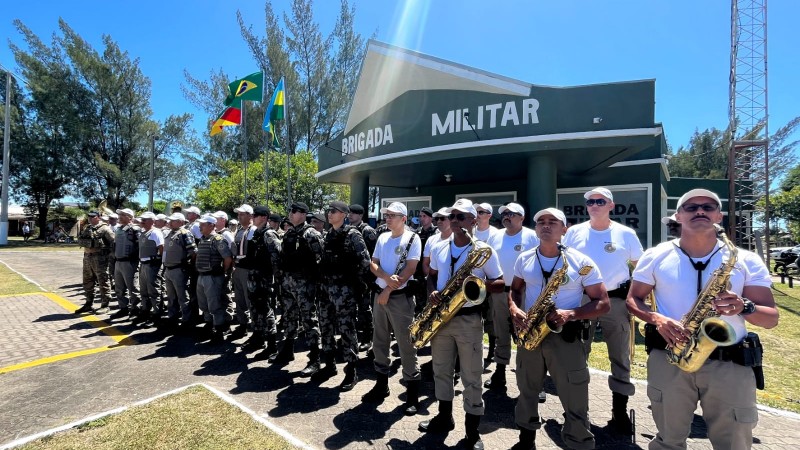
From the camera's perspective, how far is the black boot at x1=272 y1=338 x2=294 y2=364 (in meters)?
5.55

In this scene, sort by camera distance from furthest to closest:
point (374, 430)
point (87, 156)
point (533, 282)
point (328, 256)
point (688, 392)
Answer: point (87, 156), point (328, 256), point (374, 430), point (533, 282), point (688, 392)

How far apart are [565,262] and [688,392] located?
3.70 feet

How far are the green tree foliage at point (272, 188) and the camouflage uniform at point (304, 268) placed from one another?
63.0 feet

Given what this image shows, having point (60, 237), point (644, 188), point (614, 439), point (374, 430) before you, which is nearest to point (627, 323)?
point (614, 439)

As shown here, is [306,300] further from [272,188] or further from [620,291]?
[272,188]

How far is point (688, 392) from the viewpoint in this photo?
A: 2.45m

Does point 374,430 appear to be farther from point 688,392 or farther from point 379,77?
point 379,77

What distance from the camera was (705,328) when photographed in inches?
89.4

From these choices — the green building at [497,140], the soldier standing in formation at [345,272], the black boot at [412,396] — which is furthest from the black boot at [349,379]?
the green building at [497,140]

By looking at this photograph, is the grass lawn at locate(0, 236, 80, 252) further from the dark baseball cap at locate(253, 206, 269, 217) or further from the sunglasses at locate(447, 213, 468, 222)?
the sunglasses at locate(447, 213, 468, 222)

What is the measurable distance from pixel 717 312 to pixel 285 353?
16.6 feet

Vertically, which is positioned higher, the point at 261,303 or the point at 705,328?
the point at 705,328

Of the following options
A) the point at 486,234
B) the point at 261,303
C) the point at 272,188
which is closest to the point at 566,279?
the point at 486,234

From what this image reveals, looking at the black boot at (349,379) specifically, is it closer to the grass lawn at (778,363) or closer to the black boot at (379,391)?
the black boot at (379,391)
